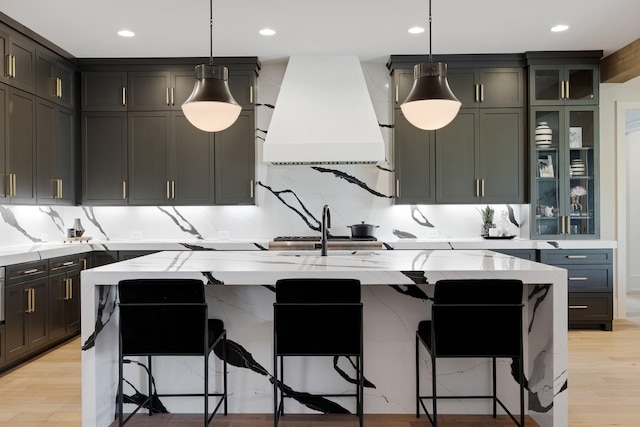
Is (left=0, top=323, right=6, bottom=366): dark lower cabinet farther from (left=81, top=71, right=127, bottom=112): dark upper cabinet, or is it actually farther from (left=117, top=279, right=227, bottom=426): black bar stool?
(left=81, top=71, right=127, bottom=112): dark upper cabinet

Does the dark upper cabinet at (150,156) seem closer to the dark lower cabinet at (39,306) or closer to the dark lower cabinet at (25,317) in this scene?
the dark lower cabinet at (39,306)

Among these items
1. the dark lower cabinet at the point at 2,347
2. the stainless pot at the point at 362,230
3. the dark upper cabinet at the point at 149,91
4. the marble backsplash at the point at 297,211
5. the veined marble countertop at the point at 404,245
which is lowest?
the dark lower cabinet at the point at 2,347

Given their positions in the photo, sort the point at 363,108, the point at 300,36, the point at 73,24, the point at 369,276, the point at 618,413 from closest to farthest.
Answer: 1. the point at 369,276
2. the point at 618,413
3. the point at 73,24
4. the point at 300,36
5. the point at 363,108

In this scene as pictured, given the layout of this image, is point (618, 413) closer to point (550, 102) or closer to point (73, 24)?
point (550, 102)

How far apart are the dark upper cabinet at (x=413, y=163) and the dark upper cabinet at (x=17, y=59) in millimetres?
3371

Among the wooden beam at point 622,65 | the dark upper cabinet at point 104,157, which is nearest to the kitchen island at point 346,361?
the dark upper cabinet at point 104,157

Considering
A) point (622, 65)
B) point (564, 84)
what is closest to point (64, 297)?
point (564, 84)

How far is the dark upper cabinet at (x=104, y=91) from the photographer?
16.5 feet

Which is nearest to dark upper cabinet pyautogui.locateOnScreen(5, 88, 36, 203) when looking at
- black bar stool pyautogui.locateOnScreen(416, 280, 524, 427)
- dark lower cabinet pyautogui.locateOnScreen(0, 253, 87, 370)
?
dark lower cabinet pyautogui.locateOnScreen(0, 253, 87, 370)

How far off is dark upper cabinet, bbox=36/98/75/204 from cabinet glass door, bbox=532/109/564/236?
465 cm

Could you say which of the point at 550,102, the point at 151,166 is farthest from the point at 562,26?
the point at 151,166

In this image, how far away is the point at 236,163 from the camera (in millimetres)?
5016

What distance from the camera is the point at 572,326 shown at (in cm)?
477

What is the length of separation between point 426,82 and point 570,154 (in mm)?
3034
